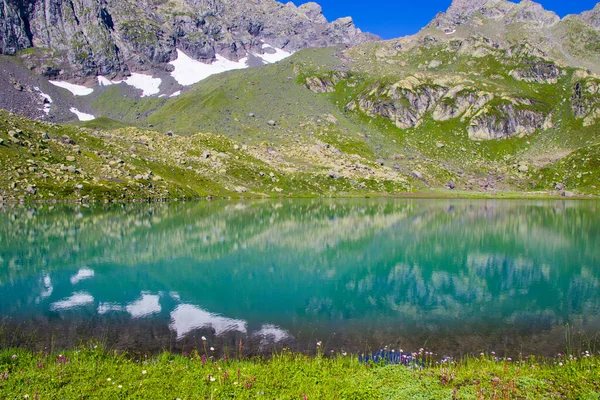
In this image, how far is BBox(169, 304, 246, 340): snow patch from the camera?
1950 cm

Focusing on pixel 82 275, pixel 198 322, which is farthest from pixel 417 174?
pixel 198 322

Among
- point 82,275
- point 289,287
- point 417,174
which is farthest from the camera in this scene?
point 417,174

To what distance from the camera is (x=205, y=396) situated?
1127cm

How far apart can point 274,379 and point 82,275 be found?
24.3 meters

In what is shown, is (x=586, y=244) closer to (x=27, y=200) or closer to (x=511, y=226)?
(x=511, y=226)

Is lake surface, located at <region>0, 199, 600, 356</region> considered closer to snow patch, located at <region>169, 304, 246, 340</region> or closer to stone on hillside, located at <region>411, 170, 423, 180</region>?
snow patch, located at <region>169, 304, 246, 340</region>

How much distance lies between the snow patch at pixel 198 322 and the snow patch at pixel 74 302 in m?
6.02

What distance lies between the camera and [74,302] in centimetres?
2355

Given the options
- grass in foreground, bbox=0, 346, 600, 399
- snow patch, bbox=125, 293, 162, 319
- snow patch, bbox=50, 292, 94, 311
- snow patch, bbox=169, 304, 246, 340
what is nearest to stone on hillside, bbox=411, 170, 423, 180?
snow patch, bbox=125, 293, 162, 319

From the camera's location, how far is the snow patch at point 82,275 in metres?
28.9

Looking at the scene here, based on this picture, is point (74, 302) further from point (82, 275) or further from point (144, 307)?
point (82, 275)

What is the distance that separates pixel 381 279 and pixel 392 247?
50.4 feet

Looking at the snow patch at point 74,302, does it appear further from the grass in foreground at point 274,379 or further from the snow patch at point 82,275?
the grass in foreground at point 274,379

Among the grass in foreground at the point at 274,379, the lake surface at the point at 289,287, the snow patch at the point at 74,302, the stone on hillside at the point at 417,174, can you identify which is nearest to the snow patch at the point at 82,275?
the lake surface at the point at 289,287
